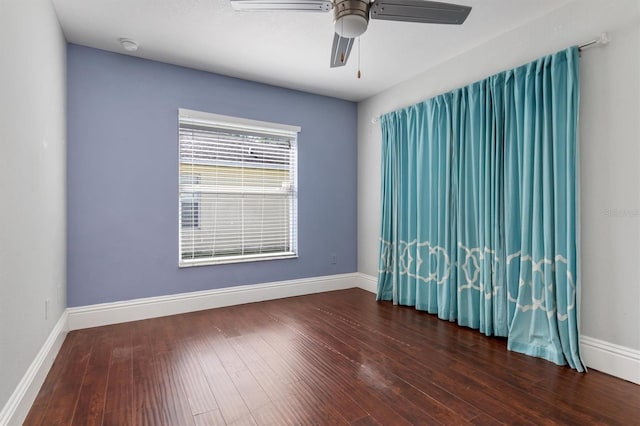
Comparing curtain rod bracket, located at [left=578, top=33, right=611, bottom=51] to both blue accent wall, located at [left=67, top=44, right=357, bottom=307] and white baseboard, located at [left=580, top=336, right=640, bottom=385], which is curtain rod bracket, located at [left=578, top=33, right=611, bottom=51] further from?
blue accent wall, located at [left=67, top=44, right=357, bottom=307]

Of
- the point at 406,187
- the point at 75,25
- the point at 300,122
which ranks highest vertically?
the point at 75,25

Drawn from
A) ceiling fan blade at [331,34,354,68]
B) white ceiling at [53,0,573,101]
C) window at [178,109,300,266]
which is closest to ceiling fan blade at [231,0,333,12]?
ceiling fan blade at [331,34,354,68]

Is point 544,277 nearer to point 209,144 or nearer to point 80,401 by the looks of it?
point 80,401

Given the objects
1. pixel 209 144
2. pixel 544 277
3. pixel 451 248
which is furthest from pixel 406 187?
pixel 209 144

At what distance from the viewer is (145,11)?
2582 millimetres

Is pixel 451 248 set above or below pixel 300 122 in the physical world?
below

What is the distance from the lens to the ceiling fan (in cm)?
173

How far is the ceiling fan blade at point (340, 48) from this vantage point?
81.3 inches

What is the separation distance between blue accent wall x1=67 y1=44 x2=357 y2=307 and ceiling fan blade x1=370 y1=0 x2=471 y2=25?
2418 mm

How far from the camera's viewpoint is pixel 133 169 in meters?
3.32

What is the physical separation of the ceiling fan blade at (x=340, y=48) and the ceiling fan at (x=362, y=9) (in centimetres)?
20

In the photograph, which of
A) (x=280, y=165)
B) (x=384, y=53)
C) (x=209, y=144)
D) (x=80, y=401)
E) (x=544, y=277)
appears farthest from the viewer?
(x=280, y=165)

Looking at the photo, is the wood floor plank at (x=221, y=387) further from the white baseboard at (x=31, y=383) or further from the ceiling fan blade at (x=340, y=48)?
the ceiling fan blade at (x=340, y=48)

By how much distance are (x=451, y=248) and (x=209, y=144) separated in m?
2.82
